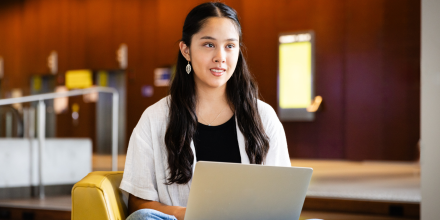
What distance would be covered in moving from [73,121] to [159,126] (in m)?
7.83

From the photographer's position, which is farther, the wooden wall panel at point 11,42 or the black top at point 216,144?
the wooden wall panel at point 11,42

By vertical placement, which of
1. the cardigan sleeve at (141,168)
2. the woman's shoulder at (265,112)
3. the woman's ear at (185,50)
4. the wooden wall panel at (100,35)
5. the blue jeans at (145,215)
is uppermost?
the wooden wall panel at (100,35)

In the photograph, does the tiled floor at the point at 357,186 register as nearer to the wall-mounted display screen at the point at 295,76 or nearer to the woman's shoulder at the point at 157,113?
the wall-mounted display screen at the point at 295,76

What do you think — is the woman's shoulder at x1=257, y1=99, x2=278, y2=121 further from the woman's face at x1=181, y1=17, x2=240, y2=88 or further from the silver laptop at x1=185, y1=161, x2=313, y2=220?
the silver laptop at x1=185, y1=161, x2=313, y2=220

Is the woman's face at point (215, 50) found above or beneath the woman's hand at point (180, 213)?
above

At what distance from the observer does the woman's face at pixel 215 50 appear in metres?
1.47

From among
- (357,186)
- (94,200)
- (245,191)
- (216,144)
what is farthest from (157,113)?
(357,186)

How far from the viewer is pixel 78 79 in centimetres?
888

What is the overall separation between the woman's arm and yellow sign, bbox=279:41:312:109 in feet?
17.2

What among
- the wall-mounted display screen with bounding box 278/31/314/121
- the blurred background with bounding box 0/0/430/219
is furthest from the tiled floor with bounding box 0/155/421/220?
the wall-mounted display screen with bounding box 278/31/314/121

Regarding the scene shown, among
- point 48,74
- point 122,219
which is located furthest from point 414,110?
point 48,74

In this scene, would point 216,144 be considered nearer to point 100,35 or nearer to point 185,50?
point 185,50

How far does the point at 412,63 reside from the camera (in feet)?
19.5

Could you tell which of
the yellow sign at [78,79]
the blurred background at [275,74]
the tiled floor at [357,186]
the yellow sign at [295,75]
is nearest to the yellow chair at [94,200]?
the blurred background at [275,74]
